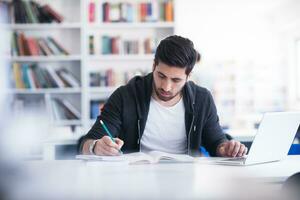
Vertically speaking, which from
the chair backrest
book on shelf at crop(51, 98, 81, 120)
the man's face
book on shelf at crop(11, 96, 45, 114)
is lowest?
book on shelf at crop(51, 98, 81, 120)

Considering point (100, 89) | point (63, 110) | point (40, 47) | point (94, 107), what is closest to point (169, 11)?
point (100, 89)

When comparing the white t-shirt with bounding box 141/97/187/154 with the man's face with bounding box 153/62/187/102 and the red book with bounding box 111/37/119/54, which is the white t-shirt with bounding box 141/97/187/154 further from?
the red book with bounding box 111/37/119/54

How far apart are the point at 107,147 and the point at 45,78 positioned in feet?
9.12

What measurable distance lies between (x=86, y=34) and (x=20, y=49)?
0.64 m

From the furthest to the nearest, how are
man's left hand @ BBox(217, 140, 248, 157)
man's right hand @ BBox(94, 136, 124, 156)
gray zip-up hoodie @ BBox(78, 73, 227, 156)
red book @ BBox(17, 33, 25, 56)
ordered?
red book @ BBox(17, 33, 25, 56)
gray zip-up hoodie @ BBox(78, 73, 227, 156)
man's left hand @ BBox(217, 140, 248, 157)
man's right hand @ BBox(94, 136, 124, 156)

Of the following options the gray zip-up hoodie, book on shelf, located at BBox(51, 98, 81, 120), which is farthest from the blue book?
the gray zip-up hoodie

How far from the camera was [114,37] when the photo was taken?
163 inches

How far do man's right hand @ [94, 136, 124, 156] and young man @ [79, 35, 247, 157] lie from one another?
169 mm

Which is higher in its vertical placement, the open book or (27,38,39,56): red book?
(27,38,39,56): red book

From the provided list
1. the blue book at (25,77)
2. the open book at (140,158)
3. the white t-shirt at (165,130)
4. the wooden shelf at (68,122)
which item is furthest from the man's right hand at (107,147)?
the blue book at (25,77)

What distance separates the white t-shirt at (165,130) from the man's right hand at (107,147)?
28 centimetres

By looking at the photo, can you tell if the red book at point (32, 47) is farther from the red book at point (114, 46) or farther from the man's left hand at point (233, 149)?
the man's left hand at point (233, 149)

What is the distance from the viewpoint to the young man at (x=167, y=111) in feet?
5.20

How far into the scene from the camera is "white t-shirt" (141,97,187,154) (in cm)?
165
